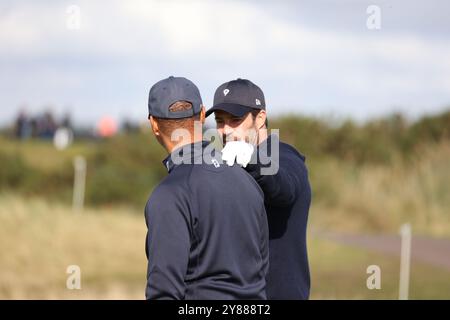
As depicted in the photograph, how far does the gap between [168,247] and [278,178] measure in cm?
106

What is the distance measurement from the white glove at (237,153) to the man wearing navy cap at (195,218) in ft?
0.23

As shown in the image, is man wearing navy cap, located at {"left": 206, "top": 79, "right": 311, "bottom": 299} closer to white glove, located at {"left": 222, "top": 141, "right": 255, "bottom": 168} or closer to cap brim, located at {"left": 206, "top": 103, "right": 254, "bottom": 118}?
cap brim, located at {"left": 206, "top": 103, "right": 254, "bottom": 118}

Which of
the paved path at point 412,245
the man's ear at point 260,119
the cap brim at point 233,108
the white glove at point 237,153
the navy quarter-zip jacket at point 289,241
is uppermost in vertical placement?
the cap brim at point 233,108

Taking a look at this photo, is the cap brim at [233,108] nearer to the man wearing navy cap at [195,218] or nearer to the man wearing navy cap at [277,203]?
the man wearing navy cap at [277,203]

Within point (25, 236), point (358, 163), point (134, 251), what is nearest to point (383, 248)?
point (134, 251)

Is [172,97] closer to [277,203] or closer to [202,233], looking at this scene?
[202,233]

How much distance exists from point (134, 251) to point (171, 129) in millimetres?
15224

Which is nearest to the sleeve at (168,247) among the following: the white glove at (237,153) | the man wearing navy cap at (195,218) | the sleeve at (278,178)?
the man wearing navy cap at (195,218)

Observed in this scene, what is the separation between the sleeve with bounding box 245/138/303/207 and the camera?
16.8 feet

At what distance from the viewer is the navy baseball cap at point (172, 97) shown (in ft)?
15.3

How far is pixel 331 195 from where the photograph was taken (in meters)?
25.6

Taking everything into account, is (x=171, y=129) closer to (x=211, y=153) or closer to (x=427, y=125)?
(x=211, y=153)

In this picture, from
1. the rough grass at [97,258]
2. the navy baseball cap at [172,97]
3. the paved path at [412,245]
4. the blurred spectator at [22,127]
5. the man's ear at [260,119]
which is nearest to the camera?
the navy baseball cap at [172,97]

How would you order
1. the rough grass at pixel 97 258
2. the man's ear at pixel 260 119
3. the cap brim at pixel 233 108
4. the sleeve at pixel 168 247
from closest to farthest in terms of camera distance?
the sleeve at pixel 168 247 → the cap brim at pixel 233 108 → the man's ear at pixel 260 119 → the rough grass at pixel 97 258
